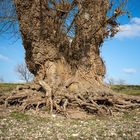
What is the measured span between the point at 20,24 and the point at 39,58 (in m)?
2.37

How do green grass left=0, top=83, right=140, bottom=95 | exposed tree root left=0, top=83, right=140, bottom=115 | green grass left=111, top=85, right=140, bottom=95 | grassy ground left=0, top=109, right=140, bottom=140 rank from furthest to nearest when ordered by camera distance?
green grass left=111, top=85, right=140, bottom=95 → green grass left=0, top=83, right=140, bottom=95 → exposed tree root left=0, top=83, right=140, bottom=115 → grassy ground left=0, top=109, right=140, bottom=140

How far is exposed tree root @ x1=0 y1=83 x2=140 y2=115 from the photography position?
64.1 feet

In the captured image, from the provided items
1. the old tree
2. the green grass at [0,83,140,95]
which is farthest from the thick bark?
the green grass at [0,83,140,95]

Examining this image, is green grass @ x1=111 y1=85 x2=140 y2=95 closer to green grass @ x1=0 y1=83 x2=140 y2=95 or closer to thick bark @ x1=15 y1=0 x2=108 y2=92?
green grass @ x1=0 y1=83 x2=140 y2=95

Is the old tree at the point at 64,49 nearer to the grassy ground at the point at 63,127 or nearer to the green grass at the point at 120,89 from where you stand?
the grassy ground at the point at 63,127

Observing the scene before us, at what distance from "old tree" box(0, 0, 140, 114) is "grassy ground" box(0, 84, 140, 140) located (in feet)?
6.12

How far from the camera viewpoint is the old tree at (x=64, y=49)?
825 inches

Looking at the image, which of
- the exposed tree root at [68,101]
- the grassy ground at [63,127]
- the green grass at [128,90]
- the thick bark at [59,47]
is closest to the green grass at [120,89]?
the green grass at [128,90]

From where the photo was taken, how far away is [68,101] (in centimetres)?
2020

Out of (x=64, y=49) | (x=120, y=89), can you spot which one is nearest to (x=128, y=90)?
(x=120, y=89)

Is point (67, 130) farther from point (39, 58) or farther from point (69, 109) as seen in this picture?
point (39, 58)

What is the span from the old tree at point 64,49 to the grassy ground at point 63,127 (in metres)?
1.87

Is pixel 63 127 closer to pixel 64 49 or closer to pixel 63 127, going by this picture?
pixel 63 127

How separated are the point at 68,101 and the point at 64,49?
406 cm
